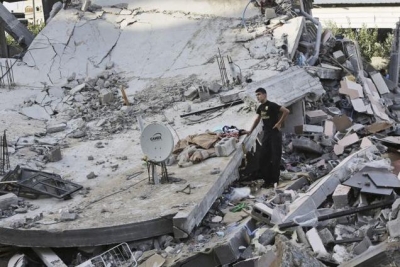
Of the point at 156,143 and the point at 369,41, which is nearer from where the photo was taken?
the point at 156,143

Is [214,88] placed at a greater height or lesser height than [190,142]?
greater

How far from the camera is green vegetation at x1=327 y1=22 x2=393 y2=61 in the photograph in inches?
839

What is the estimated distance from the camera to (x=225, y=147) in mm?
9625

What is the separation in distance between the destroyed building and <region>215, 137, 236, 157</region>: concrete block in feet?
0.07

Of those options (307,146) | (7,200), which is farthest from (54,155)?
(307,146)

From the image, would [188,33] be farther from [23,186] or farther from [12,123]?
[23,186]

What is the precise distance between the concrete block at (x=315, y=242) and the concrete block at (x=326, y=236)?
0.16ft

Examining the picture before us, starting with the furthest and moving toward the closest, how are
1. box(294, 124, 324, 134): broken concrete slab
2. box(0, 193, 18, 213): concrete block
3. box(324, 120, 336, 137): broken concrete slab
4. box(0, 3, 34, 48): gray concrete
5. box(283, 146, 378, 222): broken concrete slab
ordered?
box(0, 3, 34, 48): gray concrete
box(294, 124, 324, 134): broken concrete slab
box(324, 120, 336, 137): broken concrete slab
box(0, 193, 18, 213): concrete block
box(283, 146, 378, 222): broken concrete slab

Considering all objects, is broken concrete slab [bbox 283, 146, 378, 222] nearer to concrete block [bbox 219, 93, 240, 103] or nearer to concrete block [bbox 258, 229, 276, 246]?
concrete block [bbox 258, 229, 276, 246]

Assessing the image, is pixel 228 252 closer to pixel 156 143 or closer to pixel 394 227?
pixel 394 227

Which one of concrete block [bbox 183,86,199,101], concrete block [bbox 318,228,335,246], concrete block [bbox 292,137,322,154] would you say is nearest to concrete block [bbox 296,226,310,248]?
concrete block [bbox 318,228,335,246]

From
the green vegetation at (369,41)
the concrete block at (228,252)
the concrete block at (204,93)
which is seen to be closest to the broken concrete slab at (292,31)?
the concrete block at (204,93)

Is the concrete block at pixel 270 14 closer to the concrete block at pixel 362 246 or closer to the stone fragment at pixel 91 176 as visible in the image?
the stone fragment at pixel 91 176

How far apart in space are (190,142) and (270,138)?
1637 millimetres
